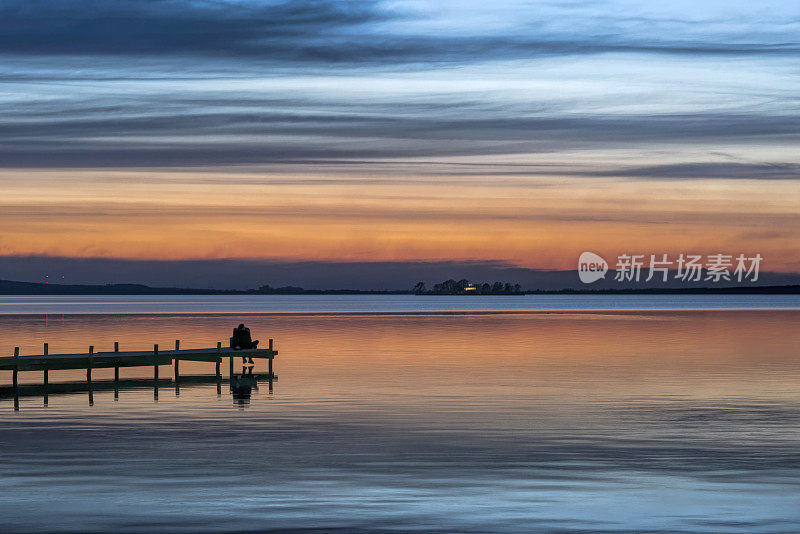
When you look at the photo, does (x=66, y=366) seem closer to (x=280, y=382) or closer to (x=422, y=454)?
(x=280, y=382)

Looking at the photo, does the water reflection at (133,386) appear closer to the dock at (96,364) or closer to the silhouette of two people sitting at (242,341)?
the dock at (96,364)

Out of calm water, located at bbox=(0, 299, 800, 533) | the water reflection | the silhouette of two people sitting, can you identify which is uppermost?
the silhouette of two people sitting

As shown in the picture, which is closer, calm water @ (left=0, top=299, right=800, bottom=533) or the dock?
calm water @ (left=0, top=299, right=800, bottom=533)

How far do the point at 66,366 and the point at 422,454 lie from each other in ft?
82.2

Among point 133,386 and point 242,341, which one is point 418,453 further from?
point 242,341

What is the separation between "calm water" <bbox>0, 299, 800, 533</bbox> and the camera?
18.5m

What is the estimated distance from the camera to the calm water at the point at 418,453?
60.8 feet

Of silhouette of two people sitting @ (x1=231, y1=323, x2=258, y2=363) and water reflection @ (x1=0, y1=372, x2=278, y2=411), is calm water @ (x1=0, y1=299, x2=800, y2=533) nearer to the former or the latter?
water reflection @ (x1=0, y1=372, x2=278, y2=411)

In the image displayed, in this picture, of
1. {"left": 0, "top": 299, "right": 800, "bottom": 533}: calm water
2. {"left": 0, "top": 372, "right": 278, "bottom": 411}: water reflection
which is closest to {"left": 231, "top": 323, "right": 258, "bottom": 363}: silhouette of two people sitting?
{"left": 0, "top": 372, "right": 278, "bottom": 411}: water reflection

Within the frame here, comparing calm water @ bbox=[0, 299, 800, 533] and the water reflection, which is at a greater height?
calm water @ bbox=[0, 299, 800, 533]

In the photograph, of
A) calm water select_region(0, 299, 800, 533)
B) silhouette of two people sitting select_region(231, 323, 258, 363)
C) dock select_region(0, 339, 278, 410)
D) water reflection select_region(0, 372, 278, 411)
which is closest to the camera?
calm water select_region(0, 299, 800, 533)

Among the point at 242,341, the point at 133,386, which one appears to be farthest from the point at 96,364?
the point at 242,341

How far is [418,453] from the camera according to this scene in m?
25.5

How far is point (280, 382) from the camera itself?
46.2 meters
